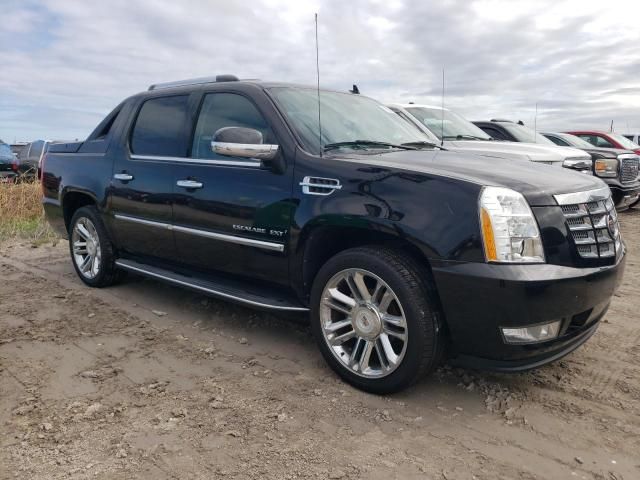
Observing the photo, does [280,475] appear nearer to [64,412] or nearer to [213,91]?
[64,412]

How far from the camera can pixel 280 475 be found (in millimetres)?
2369

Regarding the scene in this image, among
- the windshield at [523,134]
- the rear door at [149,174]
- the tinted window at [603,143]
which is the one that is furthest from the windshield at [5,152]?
the tinted window at [603,143]

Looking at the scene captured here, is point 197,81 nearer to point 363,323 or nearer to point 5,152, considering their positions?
point 363,323

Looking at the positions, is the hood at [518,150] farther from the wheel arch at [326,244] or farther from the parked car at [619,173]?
the wheel arch at [326,244]

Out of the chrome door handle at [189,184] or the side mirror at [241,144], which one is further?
the chrome door handle at [189,184]

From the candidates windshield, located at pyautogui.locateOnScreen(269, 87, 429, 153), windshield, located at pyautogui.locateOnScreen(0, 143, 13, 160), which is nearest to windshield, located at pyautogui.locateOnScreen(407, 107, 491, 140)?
windshield, located at pyautogui.locateOnScreen(269, 87, 429, 153)

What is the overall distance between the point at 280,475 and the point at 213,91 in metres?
2.79

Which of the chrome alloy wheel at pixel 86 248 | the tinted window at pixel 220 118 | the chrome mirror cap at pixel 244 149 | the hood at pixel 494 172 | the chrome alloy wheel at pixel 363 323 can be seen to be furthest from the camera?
the chrome alloy wheel at pixel 86 248

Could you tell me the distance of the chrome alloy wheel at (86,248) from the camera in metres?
5.19

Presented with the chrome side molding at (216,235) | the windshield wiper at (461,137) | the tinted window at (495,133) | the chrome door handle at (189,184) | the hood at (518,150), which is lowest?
the chrome side molding at (216,235)

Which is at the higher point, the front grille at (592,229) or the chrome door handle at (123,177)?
the chrome door handle at (123,177)

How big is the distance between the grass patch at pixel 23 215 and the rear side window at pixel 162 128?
13.4 ft

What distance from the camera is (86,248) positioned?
539cm

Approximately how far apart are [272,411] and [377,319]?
74cm
